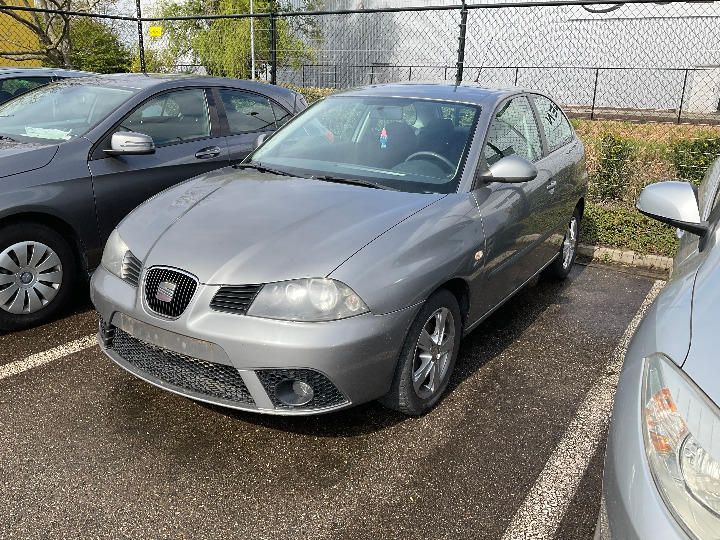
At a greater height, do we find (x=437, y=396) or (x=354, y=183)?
(x=354, y=183)

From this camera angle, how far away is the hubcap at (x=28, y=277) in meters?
3.79

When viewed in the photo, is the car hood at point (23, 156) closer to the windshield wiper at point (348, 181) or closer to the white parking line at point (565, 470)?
the windshield wiper at point (348, 181)

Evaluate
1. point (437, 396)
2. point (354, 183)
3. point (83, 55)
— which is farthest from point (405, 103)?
point (83, 55)

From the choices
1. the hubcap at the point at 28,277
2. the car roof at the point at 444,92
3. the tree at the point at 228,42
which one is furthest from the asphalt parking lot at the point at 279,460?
the tree at the point at 228,42

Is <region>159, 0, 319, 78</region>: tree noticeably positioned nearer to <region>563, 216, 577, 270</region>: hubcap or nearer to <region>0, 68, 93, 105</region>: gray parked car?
<region>0, 68, 93, 105</region>: gray parked car

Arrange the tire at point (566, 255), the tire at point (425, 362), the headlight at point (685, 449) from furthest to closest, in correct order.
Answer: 1. the tire at point (566, 255)
2. the tire at point (425, 362)
3. the headlight at point (685, 449)

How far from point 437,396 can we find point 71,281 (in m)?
2.56

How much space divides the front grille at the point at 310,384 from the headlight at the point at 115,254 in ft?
3.16

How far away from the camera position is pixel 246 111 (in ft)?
17.6

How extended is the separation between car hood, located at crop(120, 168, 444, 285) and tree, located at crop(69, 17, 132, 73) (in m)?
14.9

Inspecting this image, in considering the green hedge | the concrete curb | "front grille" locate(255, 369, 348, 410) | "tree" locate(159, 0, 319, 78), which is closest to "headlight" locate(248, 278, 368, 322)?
"front grille" locate(255, 369, 348, 410)

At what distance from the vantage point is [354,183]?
3.45m

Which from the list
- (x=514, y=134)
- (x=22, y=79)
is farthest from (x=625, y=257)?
(x=22, y=79)

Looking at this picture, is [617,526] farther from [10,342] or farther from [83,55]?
[83,55]
